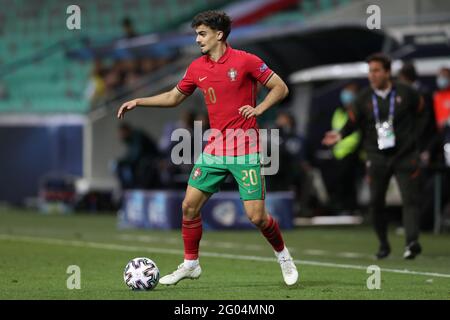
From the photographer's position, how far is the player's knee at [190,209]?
1031cm

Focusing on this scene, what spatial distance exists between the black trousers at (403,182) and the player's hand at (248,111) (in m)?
4.04

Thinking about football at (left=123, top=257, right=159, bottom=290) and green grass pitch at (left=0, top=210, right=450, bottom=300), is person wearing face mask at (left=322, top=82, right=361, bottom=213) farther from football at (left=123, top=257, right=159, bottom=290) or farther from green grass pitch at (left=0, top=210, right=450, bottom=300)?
football at (left=123, top=257, right=159, bottom=290)

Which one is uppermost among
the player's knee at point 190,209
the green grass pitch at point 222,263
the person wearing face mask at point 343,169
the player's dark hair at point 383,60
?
the player's dark hair at point 383,60

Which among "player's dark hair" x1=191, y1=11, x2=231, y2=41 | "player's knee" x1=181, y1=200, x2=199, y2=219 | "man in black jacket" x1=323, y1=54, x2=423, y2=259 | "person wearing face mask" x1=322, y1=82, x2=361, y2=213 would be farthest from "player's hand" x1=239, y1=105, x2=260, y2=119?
"person wearing face mask" x1=322, y1=82, x2=361, y2=213

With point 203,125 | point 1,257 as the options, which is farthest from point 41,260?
point 203,125

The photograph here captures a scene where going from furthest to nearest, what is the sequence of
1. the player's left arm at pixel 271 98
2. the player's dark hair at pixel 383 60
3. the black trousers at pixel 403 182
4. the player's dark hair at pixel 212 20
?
the black trousers at pixel 403 182 → the player's dark hair at pixel 383 60 → the player's dark hair at pixel 212 20 → the player's left arm at pixel 271 98

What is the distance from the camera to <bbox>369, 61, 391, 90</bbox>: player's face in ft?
43.8

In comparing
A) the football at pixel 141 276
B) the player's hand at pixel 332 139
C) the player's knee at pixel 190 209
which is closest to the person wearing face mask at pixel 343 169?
the player's hand at pixel 332 139

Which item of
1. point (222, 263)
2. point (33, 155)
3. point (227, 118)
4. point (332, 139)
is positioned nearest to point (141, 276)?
point (227, 118)

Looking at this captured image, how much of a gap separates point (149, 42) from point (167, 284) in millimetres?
15414

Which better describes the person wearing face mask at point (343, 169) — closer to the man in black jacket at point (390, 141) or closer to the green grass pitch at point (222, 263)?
the green grass pitch at point (222, 263)

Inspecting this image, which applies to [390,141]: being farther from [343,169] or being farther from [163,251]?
[343,169]

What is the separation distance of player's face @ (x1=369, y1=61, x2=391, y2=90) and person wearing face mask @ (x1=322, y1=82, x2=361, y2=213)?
23.3ft

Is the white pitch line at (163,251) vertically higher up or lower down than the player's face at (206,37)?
lower down
